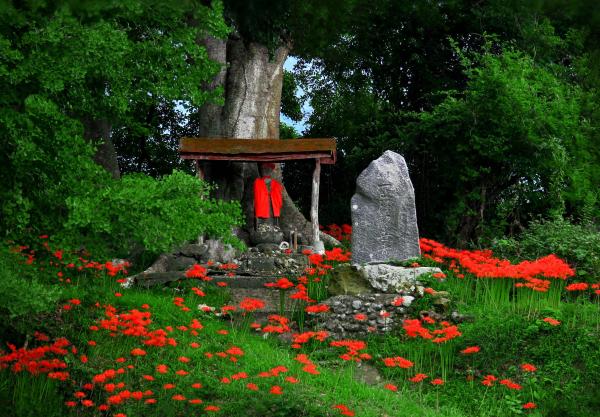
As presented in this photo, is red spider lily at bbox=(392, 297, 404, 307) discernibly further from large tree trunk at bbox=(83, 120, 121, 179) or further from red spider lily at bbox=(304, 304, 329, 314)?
large tree trunk at bbox=(83, 120, 121, 179)

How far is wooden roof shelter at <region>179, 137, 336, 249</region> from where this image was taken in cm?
1502

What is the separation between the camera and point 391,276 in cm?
1124

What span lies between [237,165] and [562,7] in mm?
14762

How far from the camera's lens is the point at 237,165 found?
1734cm

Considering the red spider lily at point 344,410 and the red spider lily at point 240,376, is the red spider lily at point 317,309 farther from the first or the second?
the red spider lily at point 344,410

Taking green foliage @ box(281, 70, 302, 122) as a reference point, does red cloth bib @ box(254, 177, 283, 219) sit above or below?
below

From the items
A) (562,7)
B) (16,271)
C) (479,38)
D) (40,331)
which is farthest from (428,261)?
(562,7)

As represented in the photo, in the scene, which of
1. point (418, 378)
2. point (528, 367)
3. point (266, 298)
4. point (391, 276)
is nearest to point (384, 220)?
point (391, 276)

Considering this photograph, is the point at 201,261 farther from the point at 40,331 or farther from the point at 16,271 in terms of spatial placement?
the point at 16,271

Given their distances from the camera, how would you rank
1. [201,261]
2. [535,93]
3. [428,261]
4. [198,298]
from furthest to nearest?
[535,93], [201,261], [428,261], [198,298]

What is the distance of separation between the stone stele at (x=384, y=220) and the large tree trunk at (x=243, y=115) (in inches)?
171

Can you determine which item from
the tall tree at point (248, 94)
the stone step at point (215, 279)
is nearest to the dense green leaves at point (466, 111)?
the tall tree at point (248, 94)

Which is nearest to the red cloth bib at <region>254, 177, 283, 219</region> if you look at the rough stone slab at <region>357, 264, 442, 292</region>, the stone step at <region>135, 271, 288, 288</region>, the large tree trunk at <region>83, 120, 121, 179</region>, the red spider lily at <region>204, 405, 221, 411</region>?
the stone step at <region>135, 271, 288, 288</region>

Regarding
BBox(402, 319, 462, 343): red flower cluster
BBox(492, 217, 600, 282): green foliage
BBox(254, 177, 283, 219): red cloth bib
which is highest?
BBox(254, 177, 283, 219): red cloth bib
